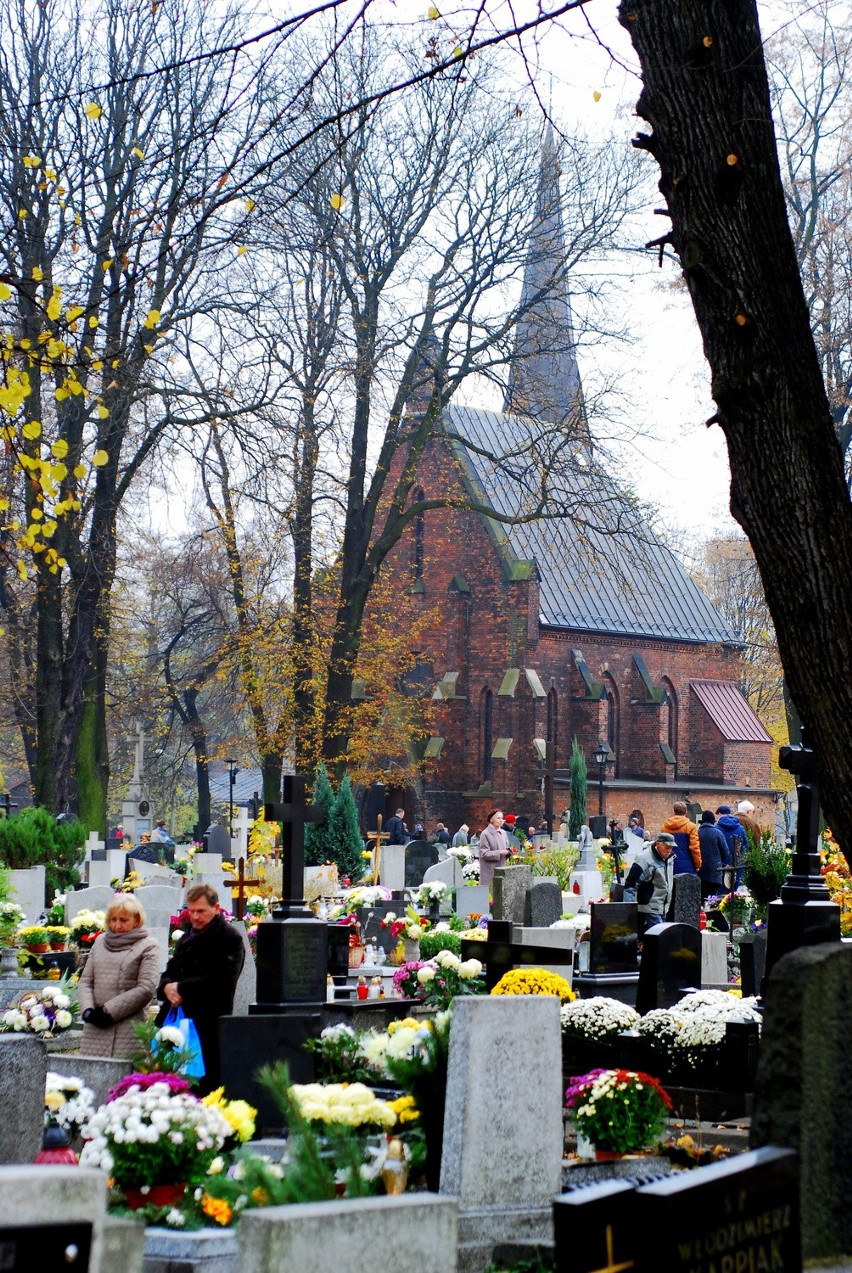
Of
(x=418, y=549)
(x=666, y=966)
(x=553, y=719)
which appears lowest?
(x=666, y=966)

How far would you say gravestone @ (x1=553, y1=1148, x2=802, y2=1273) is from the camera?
408 centimetres

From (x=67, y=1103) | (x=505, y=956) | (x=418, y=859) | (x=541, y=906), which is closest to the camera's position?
(x=67, y=1103)

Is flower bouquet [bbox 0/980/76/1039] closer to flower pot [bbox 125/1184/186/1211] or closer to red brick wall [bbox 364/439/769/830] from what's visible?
flower pot [bbox 125/1184/186/1211]

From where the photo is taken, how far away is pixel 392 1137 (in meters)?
6.98

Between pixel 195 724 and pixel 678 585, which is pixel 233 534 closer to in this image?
pixel 195 724

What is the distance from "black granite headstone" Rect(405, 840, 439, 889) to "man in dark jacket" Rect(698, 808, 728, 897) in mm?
8925

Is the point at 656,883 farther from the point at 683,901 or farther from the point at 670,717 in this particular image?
the point at 670,717

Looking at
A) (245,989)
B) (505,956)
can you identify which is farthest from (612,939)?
(245,989)

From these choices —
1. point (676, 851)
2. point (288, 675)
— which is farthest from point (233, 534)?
point (676, 851)

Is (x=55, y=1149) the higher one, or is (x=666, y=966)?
(x=666, y=966)

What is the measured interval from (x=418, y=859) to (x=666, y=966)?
18805 millimetres

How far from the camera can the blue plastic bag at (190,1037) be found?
9484 millimetres

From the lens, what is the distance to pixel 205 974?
9961mm

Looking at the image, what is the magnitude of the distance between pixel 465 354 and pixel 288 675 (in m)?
7.56
